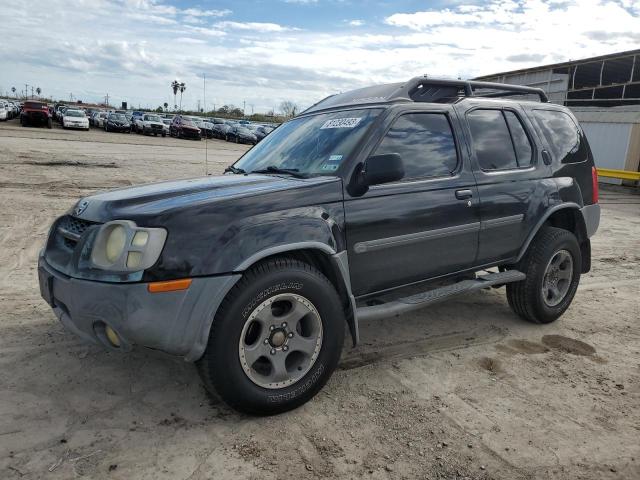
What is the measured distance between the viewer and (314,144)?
3.85 metres

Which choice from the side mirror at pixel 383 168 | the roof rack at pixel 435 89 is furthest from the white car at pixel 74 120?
the side mirror at pixel 383 168

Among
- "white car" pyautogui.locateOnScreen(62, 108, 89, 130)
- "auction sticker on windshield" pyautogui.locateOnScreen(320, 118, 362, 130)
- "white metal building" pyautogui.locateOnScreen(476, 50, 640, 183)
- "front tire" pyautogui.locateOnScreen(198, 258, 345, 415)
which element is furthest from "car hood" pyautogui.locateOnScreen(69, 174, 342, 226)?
"white car" pyautogui.locateOnScreen(62, 108, 89, 130)

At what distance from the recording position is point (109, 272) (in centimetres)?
278

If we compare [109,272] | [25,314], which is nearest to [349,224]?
[109,272]

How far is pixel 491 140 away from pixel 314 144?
5.09ft

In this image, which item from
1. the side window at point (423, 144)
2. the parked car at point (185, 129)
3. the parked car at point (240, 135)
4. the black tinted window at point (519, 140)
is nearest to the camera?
the side window at point (423, 144)

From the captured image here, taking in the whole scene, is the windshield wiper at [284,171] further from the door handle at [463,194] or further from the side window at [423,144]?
the door handle at [463,194]

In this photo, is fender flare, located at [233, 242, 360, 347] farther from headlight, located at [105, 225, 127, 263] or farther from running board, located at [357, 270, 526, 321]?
headlight, located at [105, 225, 127, 263]

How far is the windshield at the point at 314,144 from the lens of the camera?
359 centimetres

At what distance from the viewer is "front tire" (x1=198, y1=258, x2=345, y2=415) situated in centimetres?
285

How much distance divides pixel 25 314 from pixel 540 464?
409 centimetres

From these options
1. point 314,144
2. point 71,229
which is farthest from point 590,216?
point 71,229

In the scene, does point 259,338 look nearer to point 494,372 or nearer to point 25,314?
point 494,372

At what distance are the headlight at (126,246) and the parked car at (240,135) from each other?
3509 centimetres
